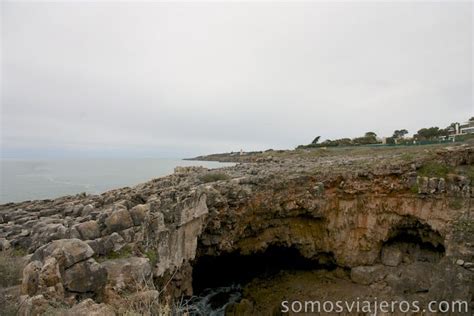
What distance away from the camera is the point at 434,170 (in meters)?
13.9

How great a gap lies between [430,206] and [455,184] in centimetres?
144

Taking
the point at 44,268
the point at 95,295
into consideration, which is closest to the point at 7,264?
the point at 44,268

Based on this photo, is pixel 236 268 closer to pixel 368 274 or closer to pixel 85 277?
pixel 368 274

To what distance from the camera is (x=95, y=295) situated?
5.19 m

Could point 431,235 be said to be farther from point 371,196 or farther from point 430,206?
point 371,196

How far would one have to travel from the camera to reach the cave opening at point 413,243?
44.7 feet

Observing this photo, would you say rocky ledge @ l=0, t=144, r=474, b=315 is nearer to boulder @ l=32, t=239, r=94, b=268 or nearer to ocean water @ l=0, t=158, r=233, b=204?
boulder @ l=32, t=239, r=94, b=268

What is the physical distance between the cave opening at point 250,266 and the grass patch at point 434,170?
613cm

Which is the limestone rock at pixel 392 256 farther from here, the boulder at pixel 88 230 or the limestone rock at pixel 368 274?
the boulder at pixel 88 230

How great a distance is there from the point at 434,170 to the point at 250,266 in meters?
10.6

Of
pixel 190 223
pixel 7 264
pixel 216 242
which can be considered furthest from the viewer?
pixel 216 242

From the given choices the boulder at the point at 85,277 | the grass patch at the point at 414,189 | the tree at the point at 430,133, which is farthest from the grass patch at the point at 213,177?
the tree at the point at 430,133

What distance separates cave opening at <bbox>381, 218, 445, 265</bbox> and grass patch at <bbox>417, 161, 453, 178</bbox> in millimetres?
2366

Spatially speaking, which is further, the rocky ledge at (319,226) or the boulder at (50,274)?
the rocky ledge at (319,226)
